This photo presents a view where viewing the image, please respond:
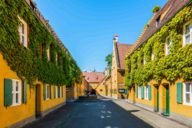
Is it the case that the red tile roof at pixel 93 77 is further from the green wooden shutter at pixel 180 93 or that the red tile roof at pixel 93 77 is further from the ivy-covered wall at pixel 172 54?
the green wooden shutter at pixel 180 93

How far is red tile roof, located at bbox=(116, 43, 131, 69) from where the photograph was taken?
4773cm

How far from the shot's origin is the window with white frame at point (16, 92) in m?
11.7

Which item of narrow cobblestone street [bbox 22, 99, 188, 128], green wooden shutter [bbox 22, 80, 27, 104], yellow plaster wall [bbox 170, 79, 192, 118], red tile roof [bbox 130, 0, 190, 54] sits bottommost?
narrow cobblestone street [bbox 22, 99, 188, 128]

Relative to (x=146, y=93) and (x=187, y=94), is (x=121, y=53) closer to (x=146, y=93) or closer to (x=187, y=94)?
(x=146, y=93)

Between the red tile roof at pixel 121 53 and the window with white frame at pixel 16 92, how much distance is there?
1410 inches

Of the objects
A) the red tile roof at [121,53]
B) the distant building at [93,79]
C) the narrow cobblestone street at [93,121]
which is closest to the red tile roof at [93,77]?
the distant building at [93,79]

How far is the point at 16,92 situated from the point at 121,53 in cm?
3929

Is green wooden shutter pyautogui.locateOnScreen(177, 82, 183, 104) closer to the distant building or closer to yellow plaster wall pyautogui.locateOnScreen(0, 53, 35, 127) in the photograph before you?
yellow plaster wall pyautogui.locateOnScreen(0, 53, 35, 127)

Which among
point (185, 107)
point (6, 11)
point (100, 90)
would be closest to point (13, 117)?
point (6, 11)

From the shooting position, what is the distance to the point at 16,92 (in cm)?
1211

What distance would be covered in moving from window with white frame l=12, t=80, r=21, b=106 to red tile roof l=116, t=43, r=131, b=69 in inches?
1410

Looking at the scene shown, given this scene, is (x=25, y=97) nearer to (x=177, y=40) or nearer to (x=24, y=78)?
(x=24, y=78)

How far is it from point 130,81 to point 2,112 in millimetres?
21856

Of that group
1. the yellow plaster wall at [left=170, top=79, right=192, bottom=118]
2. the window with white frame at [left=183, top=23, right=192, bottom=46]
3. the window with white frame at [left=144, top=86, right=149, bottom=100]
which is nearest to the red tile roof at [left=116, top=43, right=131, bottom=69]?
the window with white frame at [left=144, top=86, right=149, bottom=100]
